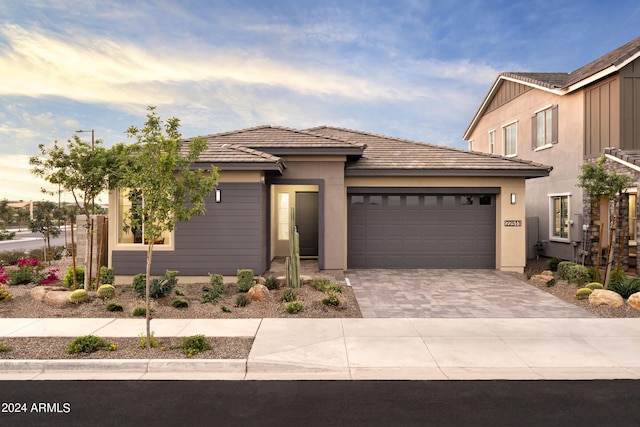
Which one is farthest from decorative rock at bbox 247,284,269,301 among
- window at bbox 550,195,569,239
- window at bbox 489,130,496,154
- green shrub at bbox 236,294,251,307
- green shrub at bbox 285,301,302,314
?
window at bbox 489,130,496,154

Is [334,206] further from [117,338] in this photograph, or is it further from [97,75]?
[97,75]

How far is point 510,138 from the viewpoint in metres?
22.3

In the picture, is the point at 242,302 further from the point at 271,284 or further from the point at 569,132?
the point at 569,132

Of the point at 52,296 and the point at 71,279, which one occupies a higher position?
the point at 71,279

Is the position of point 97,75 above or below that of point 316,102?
below

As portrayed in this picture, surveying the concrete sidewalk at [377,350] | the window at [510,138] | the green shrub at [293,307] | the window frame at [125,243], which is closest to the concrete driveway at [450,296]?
the concrete sidewalk at [377,350]

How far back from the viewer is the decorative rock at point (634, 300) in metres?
9.41

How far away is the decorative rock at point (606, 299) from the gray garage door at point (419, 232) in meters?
5.29

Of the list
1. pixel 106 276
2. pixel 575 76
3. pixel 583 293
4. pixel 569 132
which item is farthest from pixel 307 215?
pixel 575 76

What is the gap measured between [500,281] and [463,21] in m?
26.9

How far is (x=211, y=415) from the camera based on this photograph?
15.3ft

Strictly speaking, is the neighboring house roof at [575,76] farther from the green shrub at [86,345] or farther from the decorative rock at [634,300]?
the green shrub at [86,345]

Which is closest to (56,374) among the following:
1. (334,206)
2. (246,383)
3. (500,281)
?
(246,383)

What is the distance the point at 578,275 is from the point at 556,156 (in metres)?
7.80
